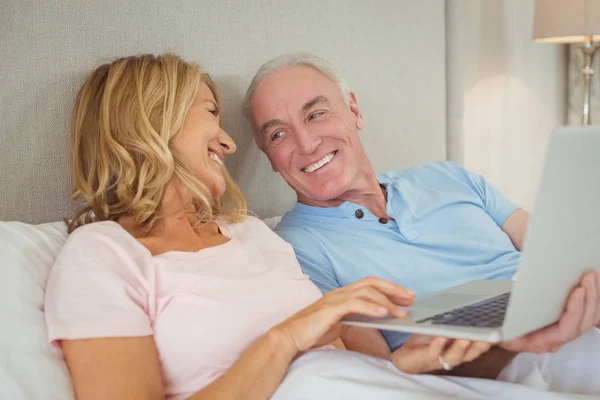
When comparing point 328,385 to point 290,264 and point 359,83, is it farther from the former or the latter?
point 359,83

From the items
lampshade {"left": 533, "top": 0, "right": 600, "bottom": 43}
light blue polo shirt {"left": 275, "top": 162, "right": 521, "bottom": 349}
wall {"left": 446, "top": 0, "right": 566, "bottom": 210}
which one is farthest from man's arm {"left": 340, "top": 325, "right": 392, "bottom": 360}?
lampshade {"left": 533, "top": 0, "right": 600, "bottom": 43}

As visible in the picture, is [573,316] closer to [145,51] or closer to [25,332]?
[25,332]

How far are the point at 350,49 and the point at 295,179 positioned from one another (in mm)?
633

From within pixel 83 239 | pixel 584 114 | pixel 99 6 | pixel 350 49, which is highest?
pixel 99 6

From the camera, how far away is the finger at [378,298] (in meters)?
1.01

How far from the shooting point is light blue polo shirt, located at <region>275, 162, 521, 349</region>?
60.8 inches

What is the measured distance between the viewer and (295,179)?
1669mm

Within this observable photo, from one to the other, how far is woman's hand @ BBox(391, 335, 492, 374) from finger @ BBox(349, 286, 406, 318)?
0.25 ft

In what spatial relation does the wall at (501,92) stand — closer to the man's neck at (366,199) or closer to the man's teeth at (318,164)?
the man's neck at (366,199)

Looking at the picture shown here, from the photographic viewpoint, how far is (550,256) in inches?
35.6

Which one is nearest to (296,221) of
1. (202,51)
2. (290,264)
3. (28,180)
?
(290,264)

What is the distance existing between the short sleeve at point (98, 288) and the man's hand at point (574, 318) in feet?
1.84

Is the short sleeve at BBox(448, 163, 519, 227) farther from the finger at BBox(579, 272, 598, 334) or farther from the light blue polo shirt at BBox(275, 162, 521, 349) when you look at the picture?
the finger at BBox(579, 272, 598, 334)

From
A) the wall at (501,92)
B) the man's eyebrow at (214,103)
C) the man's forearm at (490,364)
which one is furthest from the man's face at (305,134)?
the wall at (501,92)
